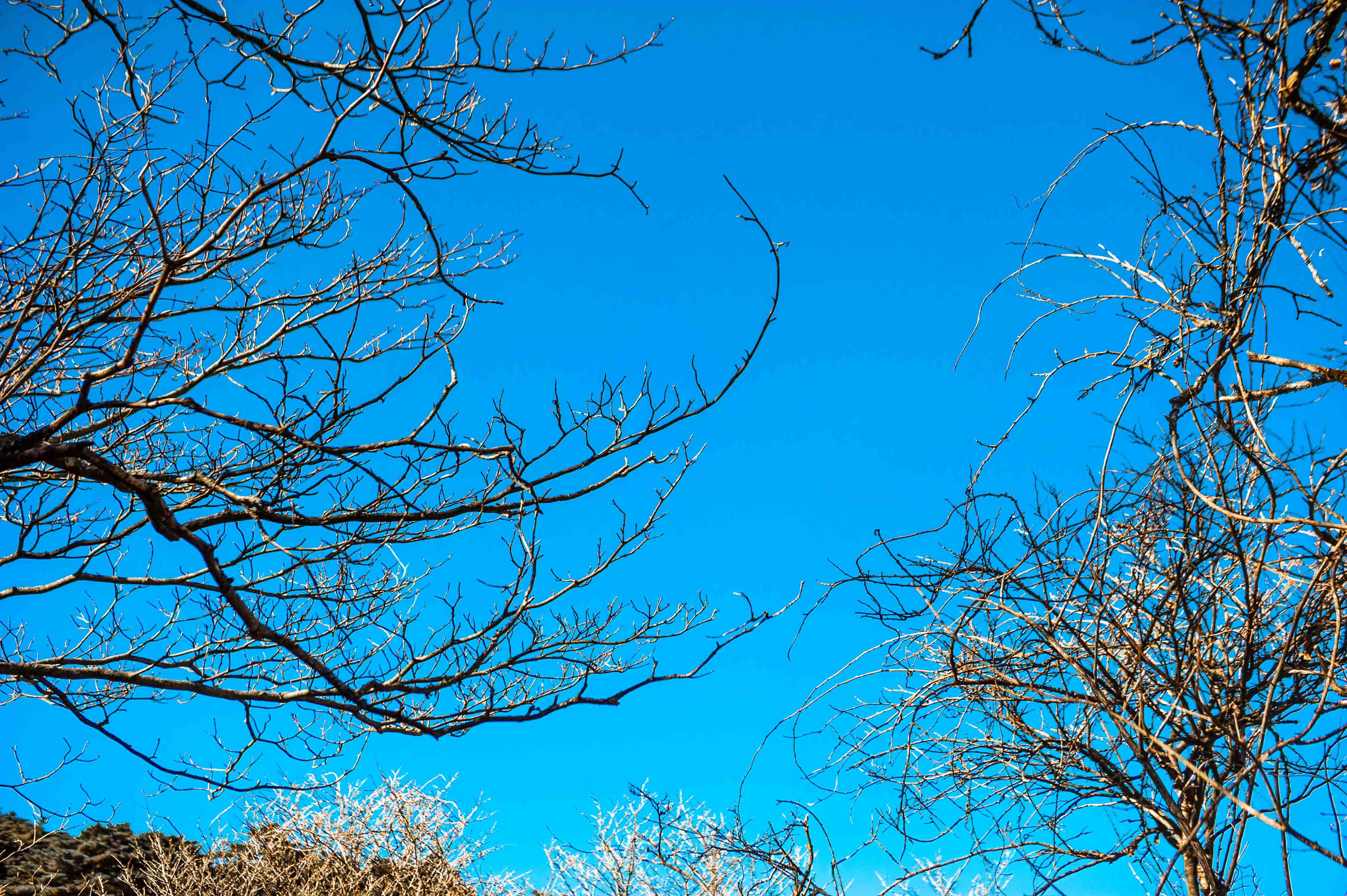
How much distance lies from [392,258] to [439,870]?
858 centimetres

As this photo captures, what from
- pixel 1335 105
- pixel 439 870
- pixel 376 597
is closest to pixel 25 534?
pixel 376 597

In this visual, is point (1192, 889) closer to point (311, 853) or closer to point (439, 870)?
point (439, 870)

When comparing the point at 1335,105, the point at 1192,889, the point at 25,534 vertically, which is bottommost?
the point at 1192,889

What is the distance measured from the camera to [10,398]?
3156mm

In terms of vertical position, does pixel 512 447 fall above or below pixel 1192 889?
above

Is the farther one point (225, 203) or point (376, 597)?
point (376, 597)

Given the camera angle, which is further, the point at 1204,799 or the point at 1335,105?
the point at 1204,799

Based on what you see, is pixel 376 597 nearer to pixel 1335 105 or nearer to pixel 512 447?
pixel 512 447

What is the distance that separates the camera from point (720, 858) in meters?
6.84

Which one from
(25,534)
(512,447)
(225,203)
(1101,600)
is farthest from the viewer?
(225,203)

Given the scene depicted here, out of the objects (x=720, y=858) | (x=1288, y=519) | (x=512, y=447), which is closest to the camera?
(x=1288, y=519)

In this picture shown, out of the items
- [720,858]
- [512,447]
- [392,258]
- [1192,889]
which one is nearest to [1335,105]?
[512,447]

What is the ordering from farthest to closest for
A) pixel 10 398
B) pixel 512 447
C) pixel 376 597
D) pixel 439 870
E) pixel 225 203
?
pixel 439 870
pixel 376 597
pixel 225 203
pixel 10 398
pixel 512 447

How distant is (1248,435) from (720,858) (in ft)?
17.7
